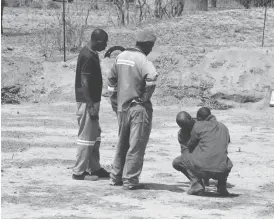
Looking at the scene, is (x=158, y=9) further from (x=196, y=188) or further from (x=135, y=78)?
(x=196, y=188)

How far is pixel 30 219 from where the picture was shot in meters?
7.50

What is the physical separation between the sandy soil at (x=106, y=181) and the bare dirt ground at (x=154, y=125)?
0.5 inches

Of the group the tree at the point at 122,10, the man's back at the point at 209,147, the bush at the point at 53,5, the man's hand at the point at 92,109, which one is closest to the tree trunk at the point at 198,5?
the tree at the point at 122,10

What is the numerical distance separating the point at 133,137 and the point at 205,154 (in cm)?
81

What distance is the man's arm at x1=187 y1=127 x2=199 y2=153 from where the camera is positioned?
29.2 feet

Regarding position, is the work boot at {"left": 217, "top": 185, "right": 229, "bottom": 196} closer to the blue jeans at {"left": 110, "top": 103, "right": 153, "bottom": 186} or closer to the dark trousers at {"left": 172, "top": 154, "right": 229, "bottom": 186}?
the dark trousers at {"left": 172, "top": 154, "right": 229, "bottom": 186}

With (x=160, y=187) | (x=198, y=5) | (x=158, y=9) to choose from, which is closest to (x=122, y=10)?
(x=158, y=9)

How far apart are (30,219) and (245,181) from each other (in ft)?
11.0

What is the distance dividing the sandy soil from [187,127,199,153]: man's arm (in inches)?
20.5

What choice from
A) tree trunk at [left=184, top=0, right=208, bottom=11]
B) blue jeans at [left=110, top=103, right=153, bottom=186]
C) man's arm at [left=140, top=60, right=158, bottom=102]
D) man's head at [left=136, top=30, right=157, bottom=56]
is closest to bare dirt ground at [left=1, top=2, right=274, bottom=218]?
blue jeans at [left=110, top=103, right=153, bottom=186]

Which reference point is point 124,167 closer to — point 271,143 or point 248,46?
point 271,143

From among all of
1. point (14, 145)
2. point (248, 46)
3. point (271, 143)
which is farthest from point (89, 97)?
point (248, 46)

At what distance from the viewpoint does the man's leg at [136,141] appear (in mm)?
8922

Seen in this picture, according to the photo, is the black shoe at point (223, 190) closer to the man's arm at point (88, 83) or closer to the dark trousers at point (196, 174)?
the dark trousers at point (196, 174)
